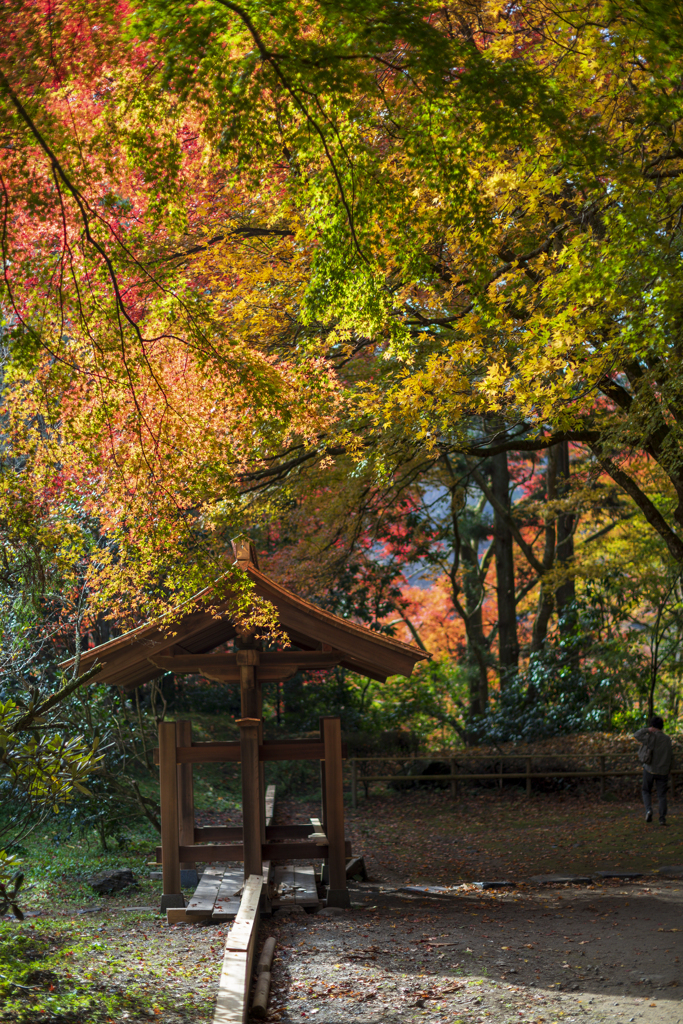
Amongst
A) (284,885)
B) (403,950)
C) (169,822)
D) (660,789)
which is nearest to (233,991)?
(403,950)

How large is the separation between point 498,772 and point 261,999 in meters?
12.6

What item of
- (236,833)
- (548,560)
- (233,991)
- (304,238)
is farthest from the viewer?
(548,560)

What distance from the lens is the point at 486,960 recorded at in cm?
604

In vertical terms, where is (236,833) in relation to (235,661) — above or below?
below

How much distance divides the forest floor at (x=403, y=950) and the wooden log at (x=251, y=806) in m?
0.57

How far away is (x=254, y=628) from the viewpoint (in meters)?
7.96

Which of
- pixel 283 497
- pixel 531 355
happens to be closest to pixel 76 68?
pixel 531 355

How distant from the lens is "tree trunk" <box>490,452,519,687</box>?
61.9 feet

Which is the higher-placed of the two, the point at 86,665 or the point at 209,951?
the point at 86,665

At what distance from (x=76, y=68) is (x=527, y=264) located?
18.3 ft

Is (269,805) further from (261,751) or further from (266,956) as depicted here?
(266,956)

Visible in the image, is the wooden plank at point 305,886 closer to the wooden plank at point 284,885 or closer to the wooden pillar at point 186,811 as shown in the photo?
the wooden plank at point 284,885

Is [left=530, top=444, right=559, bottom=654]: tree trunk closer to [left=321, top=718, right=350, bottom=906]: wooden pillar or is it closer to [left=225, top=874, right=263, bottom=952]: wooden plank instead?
[left=321, top=718, right=350, bottom=906]: wooden pillar

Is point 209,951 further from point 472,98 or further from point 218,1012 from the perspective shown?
point 472,98
